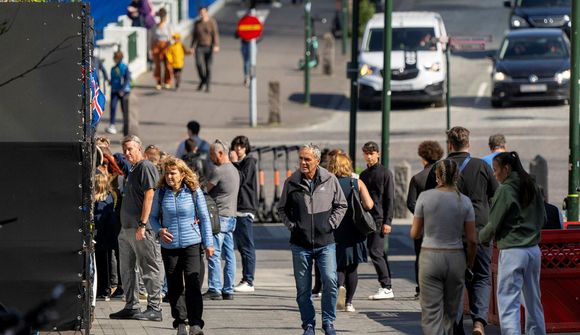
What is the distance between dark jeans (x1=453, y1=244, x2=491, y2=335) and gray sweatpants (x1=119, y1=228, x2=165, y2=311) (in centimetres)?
296

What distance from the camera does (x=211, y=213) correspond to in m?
13.6

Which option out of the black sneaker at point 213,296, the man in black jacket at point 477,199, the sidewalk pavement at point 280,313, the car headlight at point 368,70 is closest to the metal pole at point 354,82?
the sidewalk pavement at point 280,313

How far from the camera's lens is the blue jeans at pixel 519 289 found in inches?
440

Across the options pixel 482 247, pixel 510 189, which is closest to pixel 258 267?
pixel 482 247

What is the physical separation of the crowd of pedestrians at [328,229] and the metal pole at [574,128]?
1384mm

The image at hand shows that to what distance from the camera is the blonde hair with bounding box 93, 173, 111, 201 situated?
49.2 ft

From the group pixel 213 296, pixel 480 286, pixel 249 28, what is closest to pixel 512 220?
pixel 480 286

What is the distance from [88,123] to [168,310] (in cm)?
358

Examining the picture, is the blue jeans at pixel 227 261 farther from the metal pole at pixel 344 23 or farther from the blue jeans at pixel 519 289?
the metal pole at pixel 344 23

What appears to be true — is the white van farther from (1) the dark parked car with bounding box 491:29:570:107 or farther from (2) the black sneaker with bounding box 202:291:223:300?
(2) the black sneaker with bounding box 202:291:223:300

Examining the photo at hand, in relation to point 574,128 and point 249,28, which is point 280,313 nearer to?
point 574,128

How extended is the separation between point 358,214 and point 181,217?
1.85 metres

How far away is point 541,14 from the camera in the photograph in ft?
132

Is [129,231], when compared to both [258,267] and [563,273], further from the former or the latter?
[258,267]
